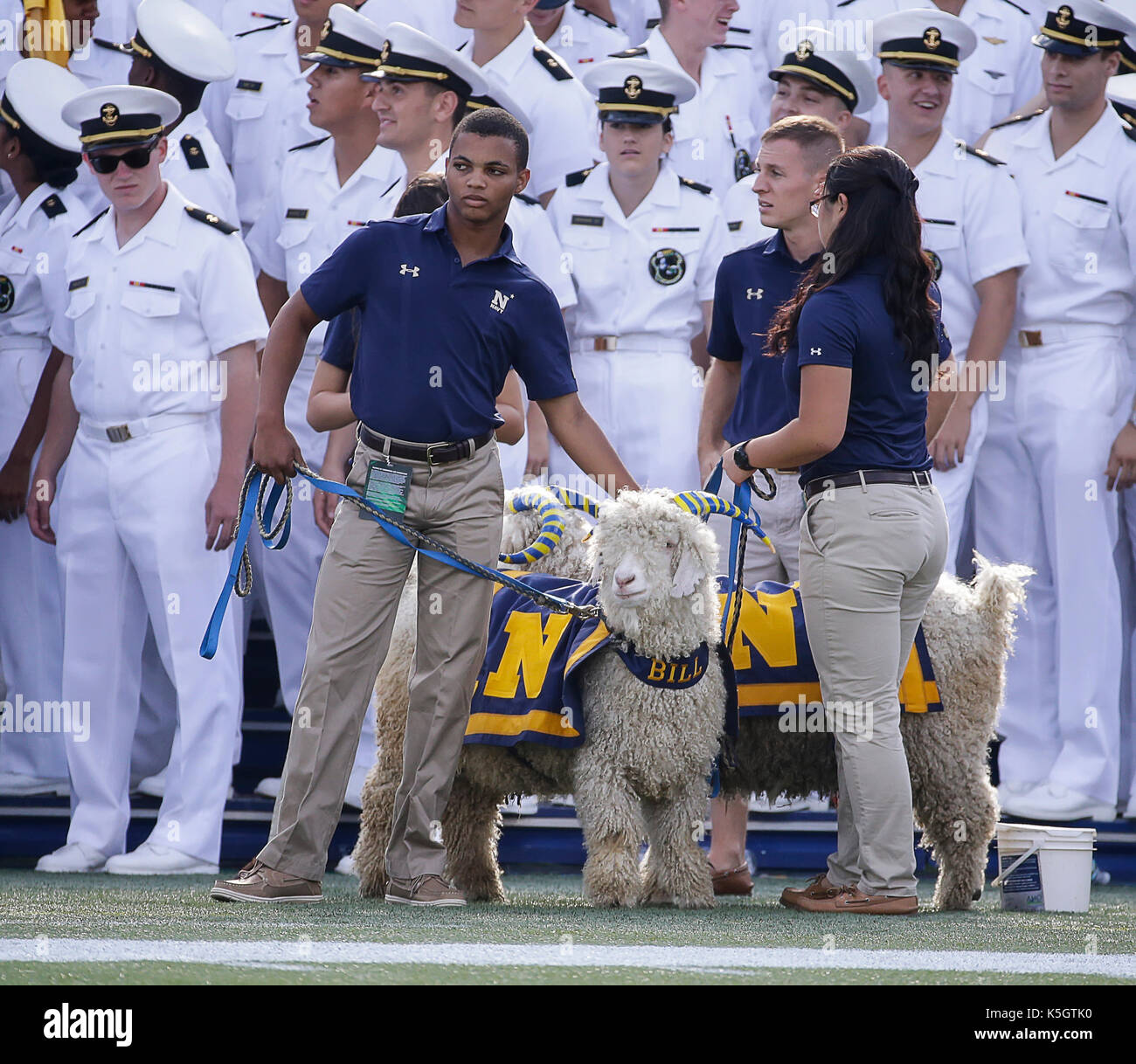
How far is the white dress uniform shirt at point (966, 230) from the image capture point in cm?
725

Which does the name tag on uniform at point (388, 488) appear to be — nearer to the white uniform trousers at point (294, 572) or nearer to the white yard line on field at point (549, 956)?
the white yard line on field at point (549, 956)

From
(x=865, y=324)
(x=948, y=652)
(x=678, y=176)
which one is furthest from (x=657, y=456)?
(x=865, y=324)

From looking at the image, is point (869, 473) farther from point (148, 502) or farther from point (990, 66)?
point (990, 66)

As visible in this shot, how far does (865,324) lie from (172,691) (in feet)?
13.2

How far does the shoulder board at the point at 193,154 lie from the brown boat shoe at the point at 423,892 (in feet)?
12.5

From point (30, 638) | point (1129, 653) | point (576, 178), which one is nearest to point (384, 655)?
point (30, 638)

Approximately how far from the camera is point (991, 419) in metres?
7.42

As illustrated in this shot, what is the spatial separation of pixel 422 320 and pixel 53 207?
336cm

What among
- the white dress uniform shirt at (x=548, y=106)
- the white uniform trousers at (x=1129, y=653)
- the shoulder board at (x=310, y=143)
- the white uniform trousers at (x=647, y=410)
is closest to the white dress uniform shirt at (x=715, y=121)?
the white dress uniform shirt at (x=548, y=106)

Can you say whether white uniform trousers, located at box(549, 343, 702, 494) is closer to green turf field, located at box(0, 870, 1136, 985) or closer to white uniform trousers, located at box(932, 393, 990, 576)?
white uniform trousers, located at box(932, 393, 990, 576)

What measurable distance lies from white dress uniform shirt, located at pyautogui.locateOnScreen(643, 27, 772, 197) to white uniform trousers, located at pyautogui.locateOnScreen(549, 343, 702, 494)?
43.3 inches

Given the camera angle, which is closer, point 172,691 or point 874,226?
point 874,226
